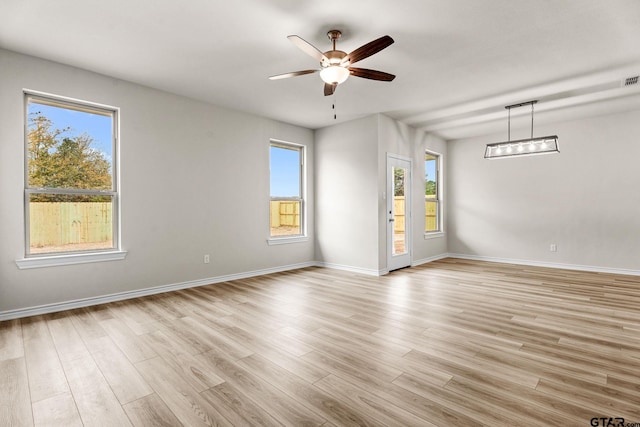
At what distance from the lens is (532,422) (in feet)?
5.41

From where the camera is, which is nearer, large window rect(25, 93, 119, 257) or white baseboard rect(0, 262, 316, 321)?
white baseboard rect(0, 262, 316, 321)

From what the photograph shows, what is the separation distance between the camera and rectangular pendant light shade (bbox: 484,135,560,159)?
5008 millimetres

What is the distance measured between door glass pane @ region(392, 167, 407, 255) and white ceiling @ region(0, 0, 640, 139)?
60.6 inches

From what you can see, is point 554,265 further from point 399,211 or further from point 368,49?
point 368,49

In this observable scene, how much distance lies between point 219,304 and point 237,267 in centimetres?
147

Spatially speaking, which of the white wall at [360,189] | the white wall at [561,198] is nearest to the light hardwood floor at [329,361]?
the white wall at [360,189]

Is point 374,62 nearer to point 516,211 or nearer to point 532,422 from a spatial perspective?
point 532,422

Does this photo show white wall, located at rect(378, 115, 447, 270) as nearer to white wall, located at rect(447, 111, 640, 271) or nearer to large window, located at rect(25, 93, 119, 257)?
white wall, located at rect(447, 111, 640, 271)

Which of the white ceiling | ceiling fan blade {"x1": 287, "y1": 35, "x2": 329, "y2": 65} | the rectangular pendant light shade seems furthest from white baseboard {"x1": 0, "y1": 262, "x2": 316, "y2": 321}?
the rectangular pendant light shade

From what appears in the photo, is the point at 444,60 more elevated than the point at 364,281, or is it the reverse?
the point at 444,60

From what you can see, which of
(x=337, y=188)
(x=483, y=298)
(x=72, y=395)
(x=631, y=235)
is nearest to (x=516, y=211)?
(x=631, y=235)

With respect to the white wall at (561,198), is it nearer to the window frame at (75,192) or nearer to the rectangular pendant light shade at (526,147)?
the rectangular pendant light shade at (526,147)

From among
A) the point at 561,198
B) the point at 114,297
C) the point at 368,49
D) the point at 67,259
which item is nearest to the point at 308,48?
the point at 368,49

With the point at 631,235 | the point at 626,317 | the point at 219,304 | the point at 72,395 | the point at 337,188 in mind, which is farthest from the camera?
the point at 337,188
